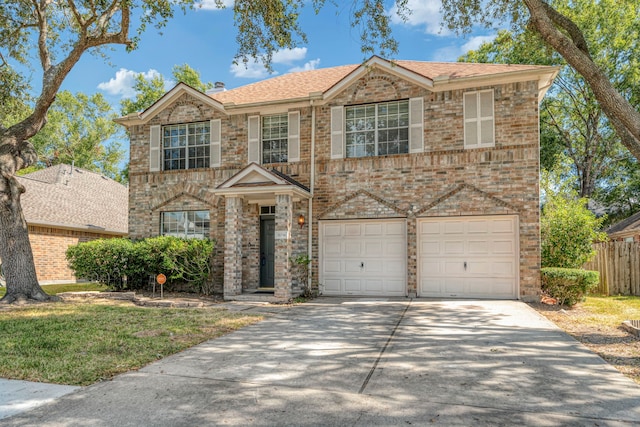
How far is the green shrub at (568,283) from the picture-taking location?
32.9 feet

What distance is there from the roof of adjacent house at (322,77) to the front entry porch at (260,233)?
9.73 ft

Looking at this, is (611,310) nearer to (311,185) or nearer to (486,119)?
(486,119)

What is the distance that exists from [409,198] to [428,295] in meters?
2.67

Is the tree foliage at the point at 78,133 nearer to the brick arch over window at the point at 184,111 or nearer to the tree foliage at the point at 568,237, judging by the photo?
the brick arch over window at the point at 184,111

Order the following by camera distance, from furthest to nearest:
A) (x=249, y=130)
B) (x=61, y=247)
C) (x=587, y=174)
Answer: (x=587, y=174), (x=61, y=247), (x=249, y=130)

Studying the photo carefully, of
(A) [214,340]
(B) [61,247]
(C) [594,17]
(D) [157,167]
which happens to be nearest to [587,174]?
(C) [594,17]

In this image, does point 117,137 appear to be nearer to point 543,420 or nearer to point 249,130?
point 249,130

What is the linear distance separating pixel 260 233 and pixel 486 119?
7117 mm

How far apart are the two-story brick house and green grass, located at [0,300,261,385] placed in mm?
3263

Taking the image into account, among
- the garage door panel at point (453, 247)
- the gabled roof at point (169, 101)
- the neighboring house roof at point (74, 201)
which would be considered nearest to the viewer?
the garage door panel at point (453, 247)

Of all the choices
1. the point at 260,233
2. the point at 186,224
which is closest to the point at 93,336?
the point at 260,233

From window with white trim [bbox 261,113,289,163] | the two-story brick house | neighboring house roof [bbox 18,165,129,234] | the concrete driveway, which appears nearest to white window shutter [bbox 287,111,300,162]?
the two-story brick house

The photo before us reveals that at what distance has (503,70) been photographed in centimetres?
1114

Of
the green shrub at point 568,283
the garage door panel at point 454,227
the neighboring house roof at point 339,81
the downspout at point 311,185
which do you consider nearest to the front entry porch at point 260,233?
the downspout at point 311,185
